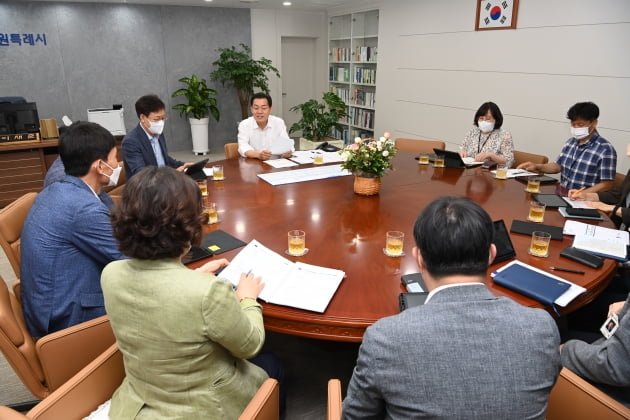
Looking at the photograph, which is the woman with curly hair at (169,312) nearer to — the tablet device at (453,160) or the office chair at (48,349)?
the office chair at (48,349)

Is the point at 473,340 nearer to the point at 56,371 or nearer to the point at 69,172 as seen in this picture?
the point at 56,371

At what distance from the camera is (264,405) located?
1.21 metres

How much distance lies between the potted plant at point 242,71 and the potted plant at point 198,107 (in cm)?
39

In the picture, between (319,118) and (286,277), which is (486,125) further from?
(319,118)

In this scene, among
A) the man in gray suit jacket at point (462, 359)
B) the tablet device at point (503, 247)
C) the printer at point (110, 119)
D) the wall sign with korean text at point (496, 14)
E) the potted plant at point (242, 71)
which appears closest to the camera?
the man in gray suit jacket at point (462, 359)

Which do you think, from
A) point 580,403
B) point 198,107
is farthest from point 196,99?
point 580,403

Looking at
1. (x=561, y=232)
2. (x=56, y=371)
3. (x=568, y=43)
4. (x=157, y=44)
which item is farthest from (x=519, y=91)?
(x=157, y=44)

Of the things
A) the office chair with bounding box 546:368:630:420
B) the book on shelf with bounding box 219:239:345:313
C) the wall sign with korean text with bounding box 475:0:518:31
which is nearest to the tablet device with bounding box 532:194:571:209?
the office chair with bounding box 546:368:630:420

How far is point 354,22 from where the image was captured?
7.60 meters

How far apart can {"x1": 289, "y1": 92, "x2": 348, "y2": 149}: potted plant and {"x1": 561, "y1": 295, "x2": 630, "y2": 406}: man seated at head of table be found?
218 inches

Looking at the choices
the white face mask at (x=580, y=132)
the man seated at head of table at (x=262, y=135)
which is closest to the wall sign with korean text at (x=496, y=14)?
the white face mask at (x=580, y=132)

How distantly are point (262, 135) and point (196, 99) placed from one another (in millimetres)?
3630

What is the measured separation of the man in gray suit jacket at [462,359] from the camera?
2.88 ft

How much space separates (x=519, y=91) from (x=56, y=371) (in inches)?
200
